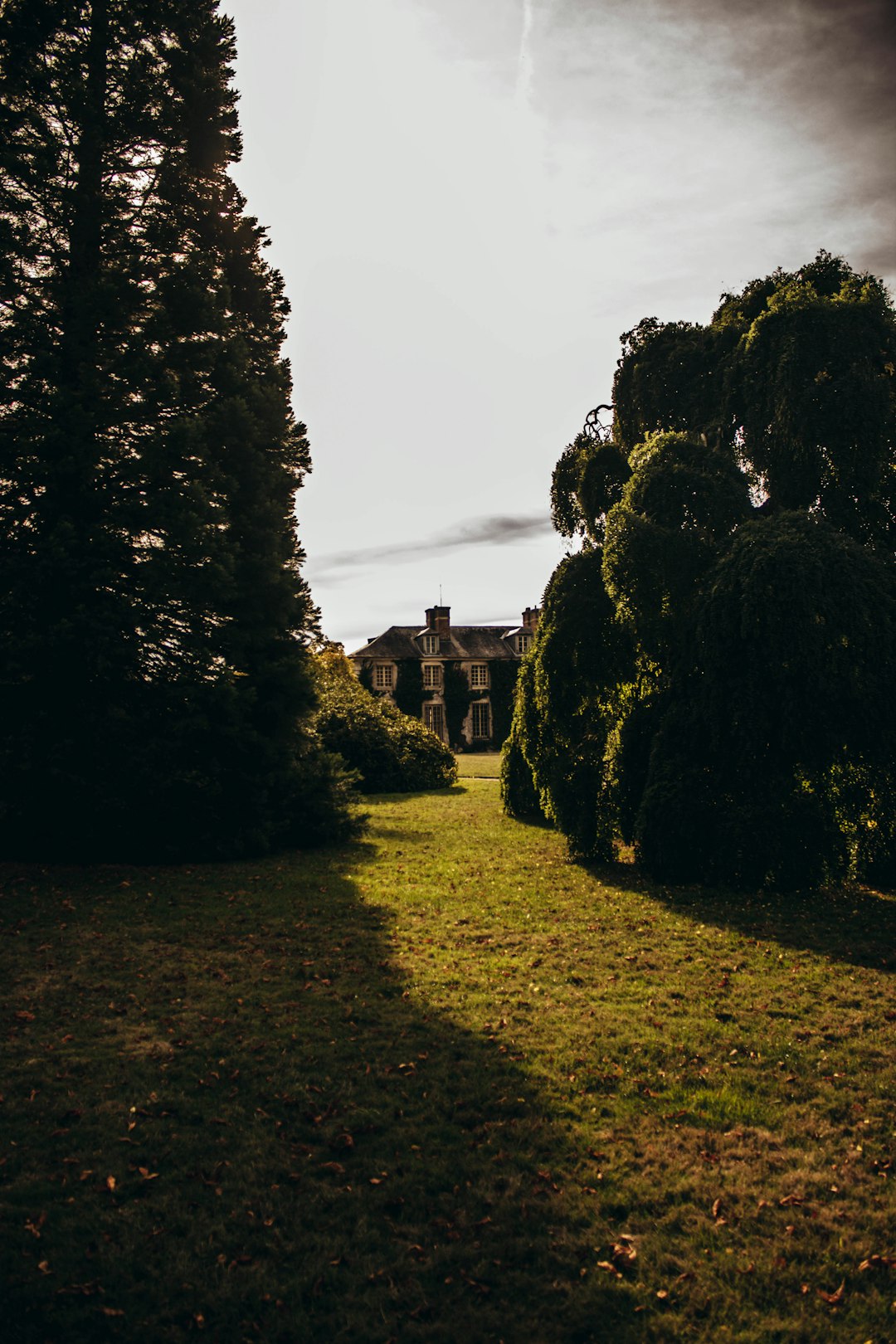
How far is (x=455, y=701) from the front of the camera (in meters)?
50.4

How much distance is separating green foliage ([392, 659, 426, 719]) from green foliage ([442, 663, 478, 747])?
160 cm

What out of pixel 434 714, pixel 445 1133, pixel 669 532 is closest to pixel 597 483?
pixel 669 532

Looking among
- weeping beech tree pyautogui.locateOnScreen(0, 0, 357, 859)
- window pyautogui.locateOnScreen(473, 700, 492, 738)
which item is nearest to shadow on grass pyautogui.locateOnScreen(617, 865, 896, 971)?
weeping beech tree pyautogui.locateOnScreen(0, 0, 357, 859)

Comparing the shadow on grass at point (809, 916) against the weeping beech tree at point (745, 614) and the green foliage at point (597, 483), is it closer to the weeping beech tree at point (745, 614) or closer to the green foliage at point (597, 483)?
the weeping beech tree at point (745, 614)

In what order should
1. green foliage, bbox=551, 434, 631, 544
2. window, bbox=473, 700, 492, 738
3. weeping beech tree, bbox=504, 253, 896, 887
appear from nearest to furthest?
weeping beech tree, bbox=504, 253, 896, 887 < green foliage, bbox=551, 434, 631, 544 < window, bbox=473, 700, 492, 738

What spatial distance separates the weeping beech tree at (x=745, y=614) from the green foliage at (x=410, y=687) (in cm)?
3581

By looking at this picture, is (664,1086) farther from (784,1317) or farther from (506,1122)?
(784,1317)

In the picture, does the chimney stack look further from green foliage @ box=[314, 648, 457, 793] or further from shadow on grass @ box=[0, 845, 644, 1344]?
shadow on grass @ box=[0, 845, 644, 1344]

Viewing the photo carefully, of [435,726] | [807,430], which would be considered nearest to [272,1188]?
[807,430]

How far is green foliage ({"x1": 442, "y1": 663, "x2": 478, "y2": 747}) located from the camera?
50406 millimetres

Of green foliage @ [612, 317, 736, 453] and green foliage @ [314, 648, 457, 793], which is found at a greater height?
green foliage @ [612, 317, 736, 453]

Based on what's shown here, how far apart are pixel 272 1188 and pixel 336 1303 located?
Answer: 2.67 feet

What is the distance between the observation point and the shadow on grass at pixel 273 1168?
306 centimetres

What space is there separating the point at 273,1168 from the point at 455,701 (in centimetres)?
4649
